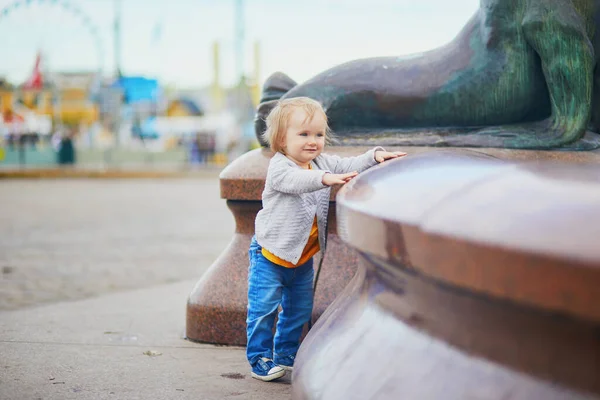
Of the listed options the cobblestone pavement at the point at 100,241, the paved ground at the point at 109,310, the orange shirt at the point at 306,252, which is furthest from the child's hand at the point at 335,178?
the cobblestone pavement at the point at 100,241

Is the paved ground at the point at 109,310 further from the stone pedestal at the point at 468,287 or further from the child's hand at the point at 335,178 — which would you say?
the stone pedestal at the point at 468,287

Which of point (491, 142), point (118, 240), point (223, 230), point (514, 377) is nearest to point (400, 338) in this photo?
point (514, 377)

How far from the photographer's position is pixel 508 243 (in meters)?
1.40

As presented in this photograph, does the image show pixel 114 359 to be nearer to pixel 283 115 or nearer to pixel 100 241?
pixel 283 115

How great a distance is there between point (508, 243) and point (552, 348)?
205 millimetres

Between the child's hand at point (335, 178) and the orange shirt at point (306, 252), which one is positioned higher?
the child's hand at point (335, 178)

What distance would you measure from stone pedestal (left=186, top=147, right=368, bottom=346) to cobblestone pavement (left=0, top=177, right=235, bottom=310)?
5.92 ft

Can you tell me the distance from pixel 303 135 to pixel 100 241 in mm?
6513

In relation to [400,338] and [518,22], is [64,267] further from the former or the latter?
[400,338]

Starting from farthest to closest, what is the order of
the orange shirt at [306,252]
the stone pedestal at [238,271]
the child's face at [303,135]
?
the stone pedestal at [238,271] → the orange shirt at [306,252] → the child's face at [303,135]

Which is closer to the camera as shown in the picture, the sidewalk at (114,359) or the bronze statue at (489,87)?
the sidewalk at (114,359)

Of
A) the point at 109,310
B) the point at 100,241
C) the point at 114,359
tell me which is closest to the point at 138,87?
the point at 100,241

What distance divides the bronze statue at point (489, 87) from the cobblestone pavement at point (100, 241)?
254 centimetres

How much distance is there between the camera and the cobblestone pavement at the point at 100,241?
6078 millimetres
